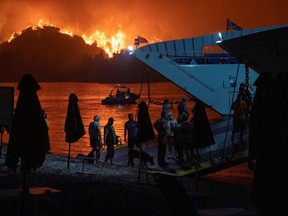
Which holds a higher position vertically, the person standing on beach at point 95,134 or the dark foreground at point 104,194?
the person standing on beach at point 95,134

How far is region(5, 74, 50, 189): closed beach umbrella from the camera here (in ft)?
32.4

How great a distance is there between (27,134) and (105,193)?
235 centimetres

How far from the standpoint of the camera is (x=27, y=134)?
9.92 meters

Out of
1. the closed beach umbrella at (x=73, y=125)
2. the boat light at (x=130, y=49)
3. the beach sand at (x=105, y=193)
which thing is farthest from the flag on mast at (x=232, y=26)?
the closed beach umbrella at (x=73, y=125)

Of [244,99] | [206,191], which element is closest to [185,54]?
[244,99]

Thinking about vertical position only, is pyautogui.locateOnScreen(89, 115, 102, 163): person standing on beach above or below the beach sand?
above

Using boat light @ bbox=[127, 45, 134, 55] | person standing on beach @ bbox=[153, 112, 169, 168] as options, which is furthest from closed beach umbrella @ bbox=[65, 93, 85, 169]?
boat light @ bbox=[127, 45, 134, 55]

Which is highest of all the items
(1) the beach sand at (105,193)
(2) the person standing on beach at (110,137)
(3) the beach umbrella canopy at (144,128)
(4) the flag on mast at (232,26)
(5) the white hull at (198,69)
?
(4) the flag on mast at (232,26)

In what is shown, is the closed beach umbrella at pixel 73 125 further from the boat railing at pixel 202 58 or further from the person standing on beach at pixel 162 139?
the boat railing at pixel 202 58

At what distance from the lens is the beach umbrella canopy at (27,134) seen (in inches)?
389

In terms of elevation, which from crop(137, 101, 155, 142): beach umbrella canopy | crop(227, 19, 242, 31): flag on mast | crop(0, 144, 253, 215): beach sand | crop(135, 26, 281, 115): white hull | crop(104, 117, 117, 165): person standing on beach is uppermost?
crop(227, 19, 242, 31): flag on mast

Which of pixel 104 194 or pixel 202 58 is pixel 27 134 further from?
pixel 202 58

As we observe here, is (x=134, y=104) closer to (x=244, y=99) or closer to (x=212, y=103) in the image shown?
(x=212, y=103)

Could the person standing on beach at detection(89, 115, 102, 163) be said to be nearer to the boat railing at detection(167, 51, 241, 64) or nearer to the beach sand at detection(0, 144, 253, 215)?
the beach sand at detection(0, 144, 253, 215)
